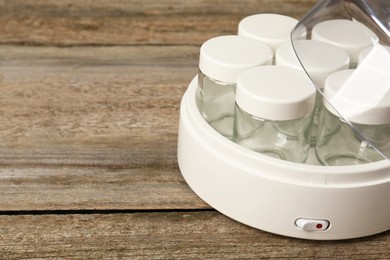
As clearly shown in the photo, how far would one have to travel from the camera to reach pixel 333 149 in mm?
619

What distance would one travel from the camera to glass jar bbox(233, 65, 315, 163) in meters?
0.56

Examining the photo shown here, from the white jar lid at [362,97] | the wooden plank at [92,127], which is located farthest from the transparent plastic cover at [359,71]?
the wooden plank at [92,127]

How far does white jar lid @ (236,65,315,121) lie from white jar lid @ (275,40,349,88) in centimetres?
1

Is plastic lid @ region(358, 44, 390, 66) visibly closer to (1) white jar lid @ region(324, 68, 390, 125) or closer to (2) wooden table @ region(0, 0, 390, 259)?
(1) white jar lid @ region(324, 68, 390, 125)

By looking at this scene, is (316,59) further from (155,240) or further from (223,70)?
(155,240)

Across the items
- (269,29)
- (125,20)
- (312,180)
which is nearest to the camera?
(312,180)

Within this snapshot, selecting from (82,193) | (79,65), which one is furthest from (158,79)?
(82,193)

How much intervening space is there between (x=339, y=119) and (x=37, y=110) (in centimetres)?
30

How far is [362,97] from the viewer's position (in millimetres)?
563

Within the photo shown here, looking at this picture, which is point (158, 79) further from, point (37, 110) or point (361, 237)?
point (361, 237)

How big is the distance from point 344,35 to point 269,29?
69mm

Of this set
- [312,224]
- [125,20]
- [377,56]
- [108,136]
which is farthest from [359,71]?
[125,20]

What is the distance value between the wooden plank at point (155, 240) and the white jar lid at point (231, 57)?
0.12 m

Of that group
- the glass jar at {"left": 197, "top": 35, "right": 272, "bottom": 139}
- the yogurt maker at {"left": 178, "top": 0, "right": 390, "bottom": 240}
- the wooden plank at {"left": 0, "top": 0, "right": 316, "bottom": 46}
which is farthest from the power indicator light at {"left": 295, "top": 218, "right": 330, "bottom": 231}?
the wooden plank at {"left": 0, "top": 0, "right": 316, "bottom": 46}
